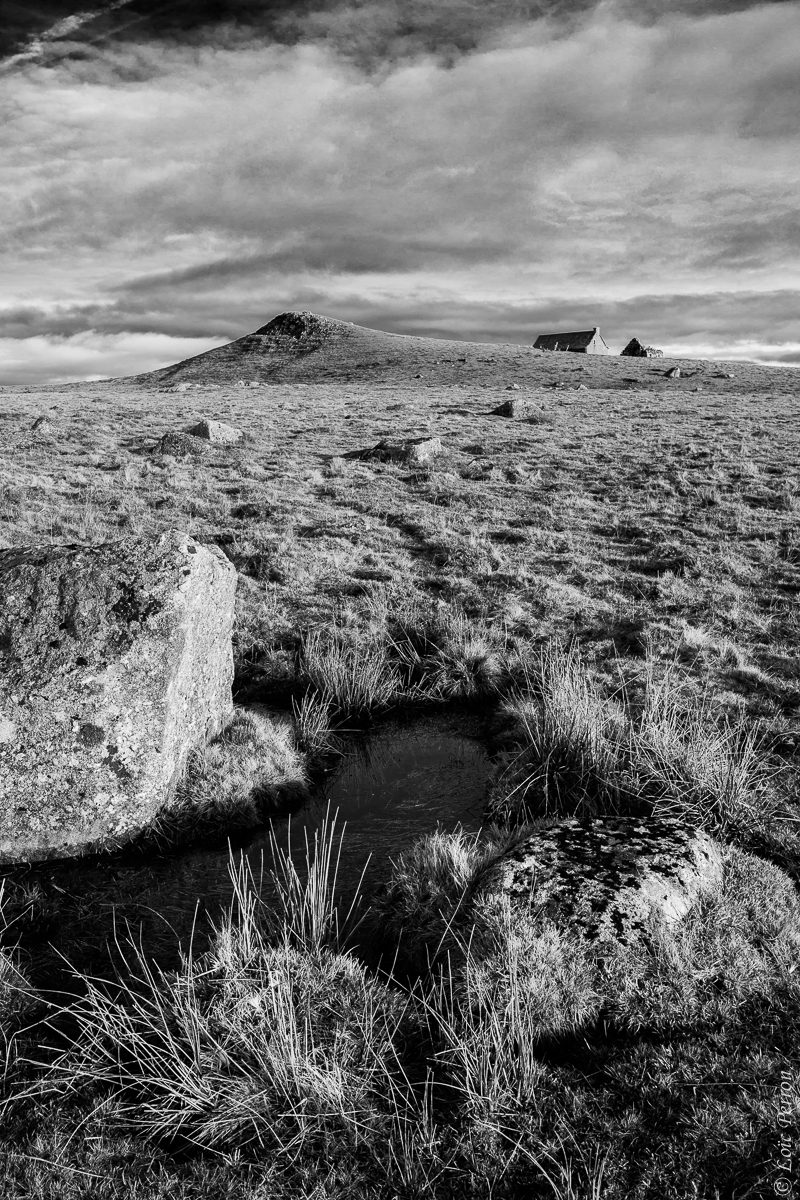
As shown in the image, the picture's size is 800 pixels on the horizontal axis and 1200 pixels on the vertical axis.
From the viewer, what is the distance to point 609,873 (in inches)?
191

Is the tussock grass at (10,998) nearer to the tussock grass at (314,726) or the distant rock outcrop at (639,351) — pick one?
the tussock grass at (314,726)

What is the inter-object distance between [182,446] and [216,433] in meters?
2.25

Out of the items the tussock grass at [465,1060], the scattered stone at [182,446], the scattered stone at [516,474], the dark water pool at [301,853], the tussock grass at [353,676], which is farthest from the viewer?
the scattered stone at [182,446]

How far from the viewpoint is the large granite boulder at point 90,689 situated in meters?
6.00

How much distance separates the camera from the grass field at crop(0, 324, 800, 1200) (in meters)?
3.44

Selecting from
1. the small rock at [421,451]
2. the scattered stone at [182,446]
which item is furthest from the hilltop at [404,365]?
the scattered stone at [182,446]

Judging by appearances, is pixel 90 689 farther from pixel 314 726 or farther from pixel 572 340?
pixel 572 340

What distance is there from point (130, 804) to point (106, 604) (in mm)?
1740

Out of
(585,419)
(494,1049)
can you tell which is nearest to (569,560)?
(494,1049)

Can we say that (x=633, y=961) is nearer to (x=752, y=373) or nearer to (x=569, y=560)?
(x=569, y=560)

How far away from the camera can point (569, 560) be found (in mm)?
13641

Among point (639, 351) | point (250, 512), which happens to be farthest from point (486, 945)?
point (639, 351)

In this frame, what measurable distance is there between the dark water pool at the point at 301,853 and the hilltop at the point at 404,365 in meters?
52.7

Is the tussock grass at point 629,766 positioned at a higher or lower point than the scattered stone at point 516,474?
lower
